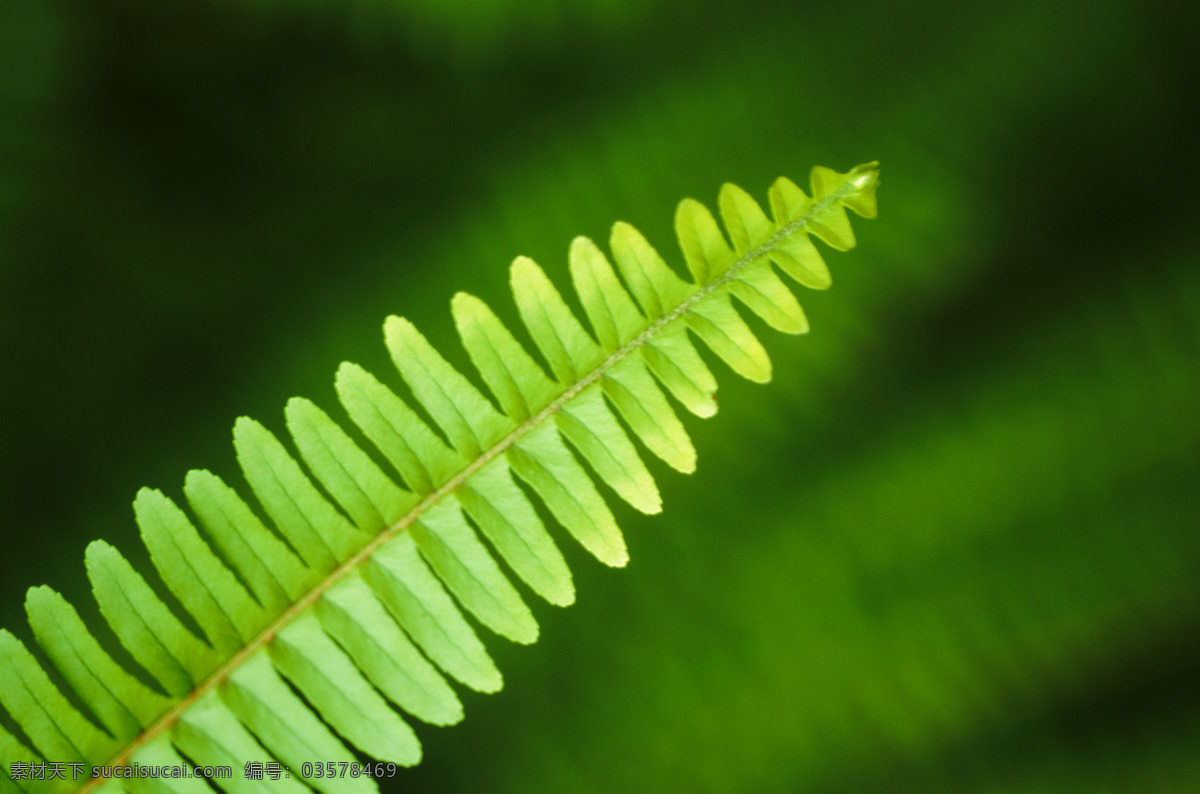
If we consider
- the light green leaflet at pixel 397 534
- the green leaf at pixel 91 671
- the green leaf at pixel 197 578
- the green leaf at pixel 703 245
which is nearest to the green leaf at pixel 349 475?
the light green leaflet at pixel 397 534

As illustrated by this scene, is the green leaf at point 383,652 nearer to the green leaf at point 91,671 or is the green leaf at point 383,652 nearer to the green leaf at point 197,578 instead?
the green leaf at point 197,578

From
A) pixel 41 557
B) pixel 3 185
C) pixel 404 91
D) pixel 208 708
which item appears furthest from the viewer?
pixel 404 91

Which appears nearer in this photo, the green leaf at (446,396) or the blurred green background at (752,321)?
the green leaf at (446,396)

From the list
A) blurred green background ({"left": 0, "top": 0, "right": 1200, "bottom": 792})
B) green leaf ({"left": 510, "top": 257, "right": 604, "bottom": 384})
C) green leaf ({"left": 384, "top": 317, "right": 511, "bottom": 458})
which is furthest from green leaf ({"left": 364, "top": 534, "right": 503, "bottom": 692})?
blurred green background ({"left": 0, "top": 0, "right": 1200, "bottom": 792})

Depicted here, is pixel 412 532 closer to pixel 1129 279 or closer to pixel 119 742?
pixel 119 742

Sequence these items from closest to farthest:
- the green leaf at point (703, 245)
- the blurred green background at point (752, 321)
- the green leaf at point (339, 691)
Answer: the green leaf at point (339, 691) → the green leaf at point (703, 245) → the blurred green background at point (752, 321)

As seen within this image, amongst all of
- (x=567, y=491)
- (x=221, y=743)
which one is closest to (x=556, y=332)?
(x=567, y=491)

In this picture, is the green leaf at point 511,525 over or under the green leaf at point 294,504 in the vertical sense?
under

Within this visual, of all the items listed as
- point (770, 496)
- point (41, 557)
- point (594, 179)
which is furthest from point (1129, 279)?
point (41, 557)

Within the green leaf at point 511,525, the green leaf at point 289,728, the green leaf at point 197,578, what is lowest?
the green leaf at point 289,728
